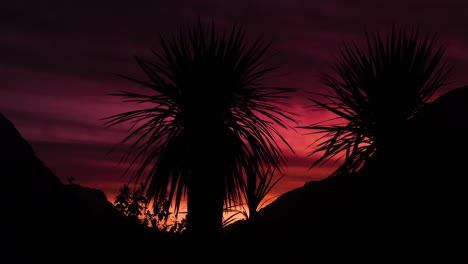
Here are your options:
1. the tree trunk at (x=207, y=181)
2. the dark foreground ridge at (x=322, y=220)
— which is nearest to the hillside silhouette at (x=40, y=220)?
the dark foreground ridge at (x=322, y=220)

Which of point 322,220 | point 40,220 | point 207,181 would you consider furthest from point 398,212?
point 207,181

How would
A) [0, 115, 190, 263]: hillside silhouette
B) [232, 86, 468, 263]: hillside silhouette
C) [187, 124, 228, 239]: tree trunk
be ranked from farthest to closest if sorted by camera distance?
[187, 124, 228, 239]: tree trunk → [232, 86, 468, 263]: hillside silhouette → [0, 115, 190, 263]: hillside silhouette

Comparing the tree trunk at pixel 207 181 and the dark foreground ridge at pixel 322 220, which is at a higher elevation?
the tree trunk at pixel 207 181

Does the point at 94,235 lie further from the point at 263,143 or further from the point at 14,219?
the point at 263,143

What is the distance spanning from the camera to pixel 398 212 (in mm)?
4797

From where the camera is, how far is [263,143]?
8.92 m

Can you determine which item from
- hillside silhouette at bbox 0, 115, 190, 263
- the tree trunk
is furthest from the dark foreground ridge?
the tree trunk

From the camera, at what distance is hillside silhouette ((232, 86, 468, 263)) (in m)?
A: 4.41

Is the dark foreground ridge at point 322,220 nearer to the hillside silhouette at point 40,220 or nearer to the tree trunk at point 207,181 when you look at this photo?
the hillside silhouette at point 40,220

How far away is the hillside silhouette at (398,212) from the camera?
4.41m

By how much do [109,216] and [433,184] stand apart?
8.99 ft

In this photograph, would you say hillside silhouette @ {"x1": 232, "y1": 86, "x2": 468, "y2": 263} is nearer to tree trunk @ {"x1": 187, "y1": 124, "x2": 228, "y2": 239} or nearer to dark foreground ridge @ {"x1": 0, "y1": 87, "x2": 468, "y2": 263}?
dark foreground ridge @ {"x1": 0, "y1": 87, "x2": 468, "y2": 263}

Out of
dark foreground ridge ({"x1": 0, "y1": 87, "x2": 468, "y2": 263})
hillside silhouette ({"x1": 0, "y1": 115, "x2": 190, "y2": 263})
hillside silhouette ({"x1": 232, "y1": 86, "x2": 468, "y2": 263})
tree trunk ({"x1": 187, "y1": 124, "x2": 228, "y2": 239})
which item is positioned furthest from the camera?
tree trunk ({"x1": 187, "y1": 124, "x2": 228, "y2": 239})

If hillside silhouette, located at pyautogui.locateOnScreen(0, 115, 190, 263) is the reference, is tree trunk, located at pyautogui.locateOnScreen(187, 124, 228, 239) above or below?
above
